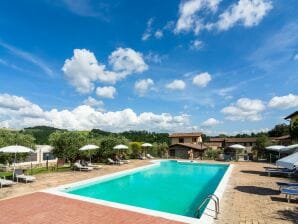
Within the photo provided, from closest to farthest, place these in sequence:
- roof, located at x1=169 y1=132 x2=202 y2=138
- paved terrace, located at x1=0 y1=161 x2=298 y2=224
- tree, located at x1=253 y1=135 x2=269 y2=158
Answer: paved terrace, located at x1=0 y1=161 x2=298 y2=224
tree, located at x1=253 y1=135 x2=269 y2=158
roof, located at x1=169 y1=132 x2=202 y2=138

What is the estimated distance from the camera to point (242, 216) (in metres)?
9.26

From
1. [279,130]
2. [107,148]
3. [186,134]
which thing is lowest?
[107,148]

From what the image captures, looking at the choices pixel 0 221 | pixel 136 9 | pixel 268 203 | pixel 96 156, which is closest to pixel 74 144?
pixel 96 156

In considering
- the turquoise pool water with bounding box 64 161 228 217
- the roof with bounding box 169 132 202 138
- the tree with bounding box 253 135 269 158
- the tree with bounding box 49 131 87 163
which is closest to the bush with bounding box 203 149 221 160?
the tree with bounding box 253 135 269 158

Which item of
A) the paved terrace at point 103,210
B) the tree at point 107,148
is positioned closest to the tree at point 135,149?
the tree at point 107,148

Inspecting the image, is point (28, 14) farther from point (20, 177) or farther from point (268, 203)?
point (268, 203)

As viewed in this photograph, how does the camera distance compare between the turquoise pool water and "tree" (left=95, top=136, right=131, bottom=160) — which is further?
"tree" (left=95, top=136, right=131, bottom=160)

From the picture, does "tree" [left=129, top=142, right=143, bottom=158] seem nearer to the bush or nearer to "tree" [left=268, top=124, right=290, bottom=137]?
the bush

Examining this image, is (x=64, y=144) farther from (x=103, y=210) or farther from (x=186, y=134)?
(x=186, y=134)

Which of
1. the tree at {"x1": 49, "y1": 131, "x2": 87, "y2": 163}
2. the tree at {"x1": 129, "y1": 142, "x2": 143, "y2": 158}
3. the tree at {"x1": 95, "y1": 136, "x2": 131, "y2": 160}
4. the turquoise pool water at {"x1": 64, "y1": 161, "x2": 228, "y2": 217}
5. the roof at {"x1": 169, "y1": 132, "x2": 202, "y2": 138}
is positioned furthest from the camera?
the roof at {"x1": 169, "y1": 132, "x2": 202, "y2": 138}

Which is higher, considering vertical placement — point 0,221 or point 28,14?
point 28,14

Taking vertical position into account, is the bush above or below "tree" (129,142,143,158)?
below

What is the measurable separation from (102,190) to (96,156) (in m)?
15.2

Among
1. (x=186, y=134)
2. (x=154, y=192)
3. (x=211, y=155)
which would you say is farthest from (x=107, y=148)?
(x=186, y=134)
